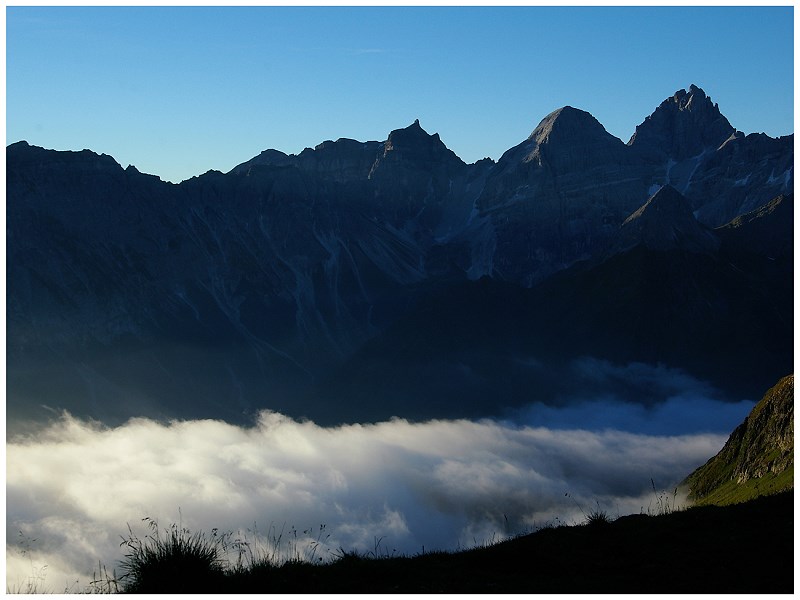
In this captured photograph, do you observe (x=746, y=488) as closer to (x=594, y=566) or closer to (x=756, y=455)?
(x=756, y=455)

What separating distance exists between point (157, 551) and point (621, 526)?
18.7m

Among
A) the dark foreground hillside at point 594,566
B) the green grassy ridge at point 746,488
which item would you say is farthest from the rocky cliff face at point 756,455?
the dark foreground hillside at point 594,566

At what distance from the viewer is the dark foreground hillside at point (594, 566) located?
34125 mm

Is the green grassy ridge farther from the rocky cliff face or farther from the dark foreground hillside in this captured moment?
the dark foreground hillside

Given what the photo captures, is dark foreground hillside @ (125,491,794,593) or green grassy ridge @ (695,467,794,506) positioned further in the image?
green grassy ridge @ (695,467,794,506)

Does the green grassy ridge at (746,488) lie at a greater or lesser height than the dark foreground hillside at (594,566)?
greater

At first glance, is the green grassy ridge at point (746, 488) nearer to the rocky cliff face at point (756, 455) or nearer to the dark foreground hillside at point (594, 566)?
the rocky cliff face at point (756, 455)

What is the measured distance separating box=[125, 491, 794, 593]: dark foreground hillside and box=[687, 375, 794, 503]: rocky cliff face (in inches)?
3285

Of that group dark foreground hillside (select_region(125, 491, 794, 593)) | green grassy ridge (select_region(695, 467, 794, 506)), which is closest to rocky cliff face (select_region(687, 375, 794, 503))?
green grassy ridge (select_region(695, 467, 794, 506))

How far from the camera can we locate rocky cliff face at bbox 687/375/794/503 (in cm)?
13300

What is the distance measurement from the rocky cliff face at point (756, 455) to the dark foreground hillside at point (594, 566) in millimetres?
83429

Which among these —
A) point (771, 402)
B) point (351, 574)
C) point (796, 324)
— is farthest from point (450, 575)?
point (771, 402)

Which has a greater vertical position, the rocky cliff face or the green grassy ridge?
the rocky cliff face

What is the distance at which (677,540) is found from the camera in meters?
39.3
